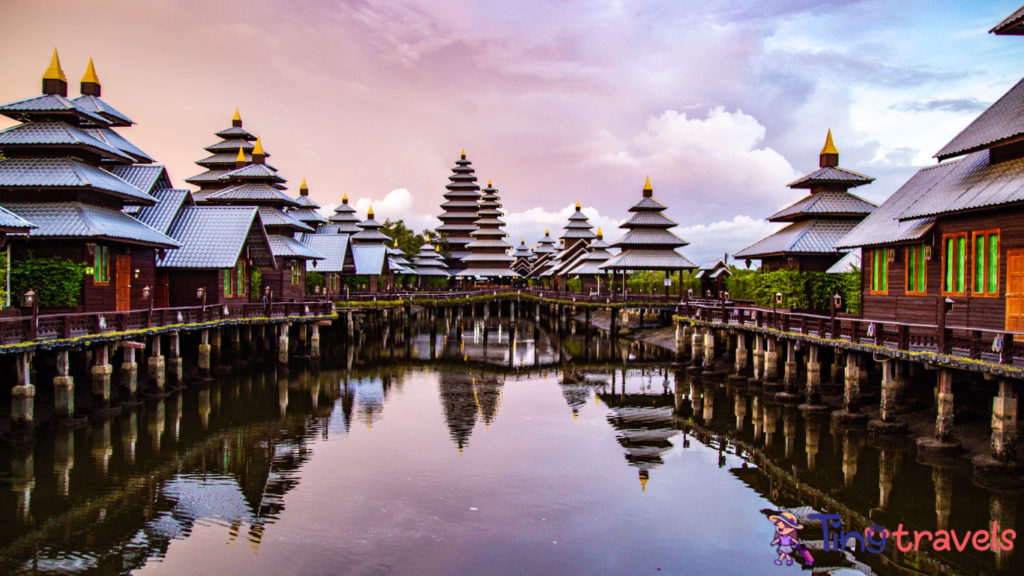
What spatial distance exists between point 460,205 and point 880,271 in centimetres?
8349

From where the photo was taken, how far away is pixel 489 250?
96.1m

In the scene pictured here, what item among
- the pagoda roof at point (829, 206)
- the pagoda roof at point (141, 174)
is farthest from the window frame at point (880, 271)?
the pagoda roof at point (141, 174)

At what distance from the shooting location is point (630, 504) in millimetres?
14000

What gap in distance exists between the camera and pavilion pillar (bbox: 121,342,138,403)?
73.0ft

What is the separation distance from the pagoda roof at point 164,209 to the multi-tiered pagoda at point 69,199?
4.17 m

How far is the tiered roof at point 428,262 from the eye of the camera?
82.4m

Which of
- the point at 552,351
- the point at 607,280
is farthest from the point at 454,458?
the point at 607,280

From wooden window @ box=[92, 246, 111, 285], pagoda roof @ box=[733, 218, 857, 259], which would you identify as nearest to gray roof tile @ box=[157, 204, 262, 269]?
wooden window @ box=[92, 246, 111, 285]

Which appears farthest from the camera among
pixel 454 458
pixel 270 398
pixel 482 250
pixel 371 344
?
pixel 482 250

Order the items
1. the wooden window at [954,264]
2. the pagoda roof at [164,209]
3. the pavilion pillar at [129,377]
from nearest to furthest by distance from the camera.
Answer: the wooden window at [954,264] < the pavilion pillar at [129,377] < the pagoda roof at [164,209]

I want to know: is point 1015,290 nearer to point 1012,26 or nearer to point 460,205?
point 1012,26

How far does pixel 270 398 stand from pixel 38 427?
8135mm

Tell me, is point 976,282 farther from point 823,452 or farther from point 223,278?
point 223,278

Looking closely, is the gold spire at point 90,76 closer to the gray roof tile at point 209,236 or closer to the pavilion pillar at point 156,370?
the gray roof tile at point 209,236
